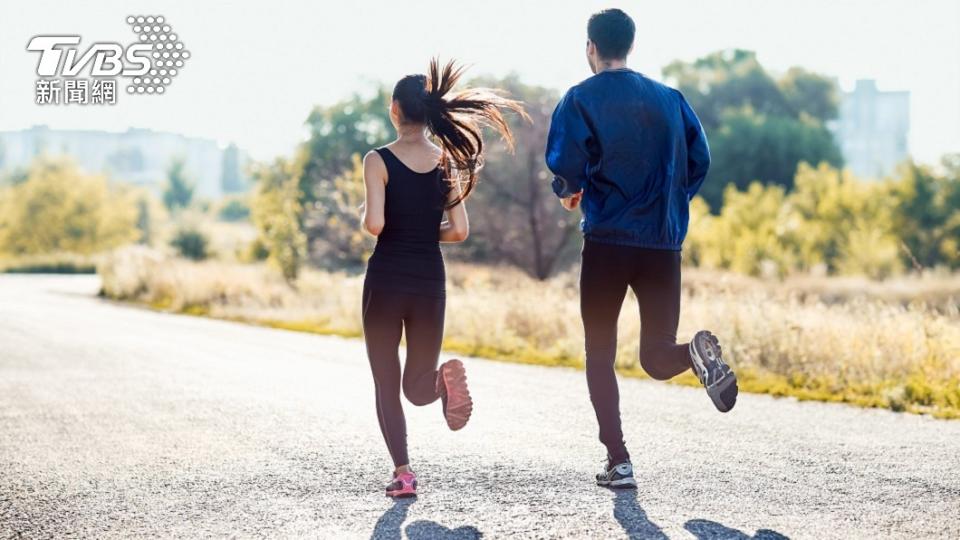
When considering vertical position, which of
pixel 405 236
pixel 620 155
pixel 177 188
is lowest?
pixel 405 236

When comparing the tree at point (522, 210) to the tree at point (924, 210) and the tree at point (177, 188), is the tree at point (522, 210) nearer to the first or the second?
the tree at point (924, 210)

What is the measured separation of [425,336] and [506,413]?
327 cm

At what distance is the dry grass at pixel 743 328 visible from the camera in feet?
32.7


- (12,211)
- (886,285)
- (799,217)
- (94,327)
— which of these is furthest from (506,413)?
(12,211)

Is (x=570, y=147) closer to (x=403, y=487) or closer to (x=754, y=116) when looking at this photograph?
(x=403, y=487)

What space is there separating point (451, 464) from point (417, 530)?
61.6 inches

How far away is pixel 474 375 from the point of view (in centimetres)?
1132

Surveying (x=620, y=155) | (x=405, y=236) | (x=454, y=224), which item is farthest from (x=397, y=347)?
(x=620, y=155)

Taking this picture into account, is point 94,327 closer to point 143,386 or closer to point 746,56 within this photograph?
point 143,386

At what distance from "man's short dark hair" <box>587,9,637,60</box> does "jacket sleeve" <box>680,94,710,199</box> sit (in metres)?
0.40

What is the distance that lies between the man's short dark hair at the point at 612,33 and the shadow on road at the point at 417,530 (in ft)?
7.61

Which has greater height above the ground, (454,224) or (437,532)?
(454,224)

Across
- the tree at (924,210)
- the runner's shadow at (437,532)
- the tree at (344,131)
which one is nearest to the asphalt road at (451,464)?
the runner's shadow at (437,532)

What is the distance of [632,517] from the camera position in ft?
15.2
